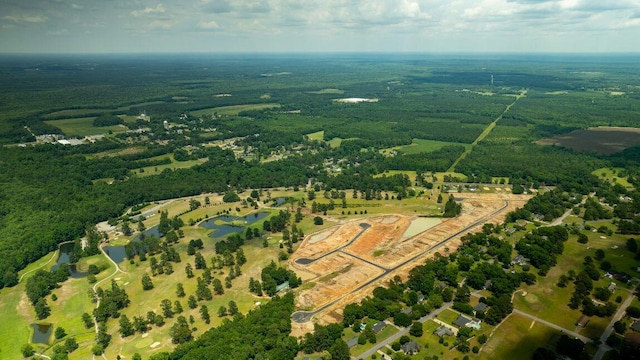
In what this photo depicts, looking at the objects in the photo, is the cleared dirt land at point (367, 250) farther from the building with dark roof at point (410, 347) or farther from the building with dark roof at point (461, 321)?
the building with dark roof at point (461, 321)

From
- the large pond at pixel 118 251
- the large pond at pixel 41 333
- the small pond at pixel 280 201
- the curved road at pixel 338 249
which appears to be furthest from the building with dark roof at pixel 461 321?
the large pond at pixel 118 251

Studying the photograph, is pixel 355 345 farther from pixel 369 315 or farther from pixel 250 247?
pixel 250 247

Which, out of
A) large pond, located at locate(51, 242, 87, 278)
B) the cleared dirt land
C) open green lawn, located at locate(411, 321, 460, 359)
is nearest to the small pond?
the cleared dirt land

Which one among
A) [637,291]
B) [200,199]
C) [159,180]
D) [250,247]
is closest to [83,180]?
[159,180]

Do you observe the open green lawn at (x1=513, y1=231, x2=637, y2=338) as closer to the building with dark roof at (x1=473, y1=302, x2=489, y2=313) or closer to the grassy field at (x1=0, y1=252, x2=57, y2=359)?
the building with dark roof at (x1=473, y1=302, x2=489, y2=313)

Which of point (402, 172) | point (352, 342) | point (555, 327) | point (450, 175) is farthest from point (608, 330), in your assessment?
point (402, 172)

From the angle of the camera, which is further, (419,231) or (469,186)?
(469,186)

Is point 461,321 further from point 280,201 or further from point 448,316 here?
point 280,201
